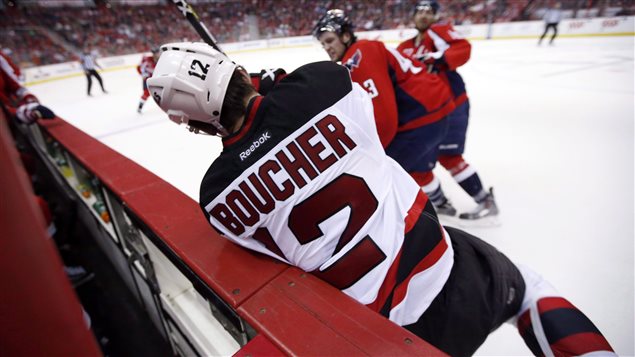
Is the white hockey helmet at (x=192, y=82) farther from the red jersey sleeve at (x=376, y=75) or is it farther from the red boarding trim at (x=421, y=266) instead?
the red jersey sleeve at (x=376, y=75)

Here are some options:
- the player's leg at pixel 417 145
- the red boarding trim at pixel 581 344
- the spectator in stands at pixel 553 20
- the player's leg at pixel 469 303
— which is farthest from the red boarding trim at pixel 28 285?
the spectator in stands at pixel 553 20

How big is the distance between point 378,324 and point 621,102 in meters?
4.74

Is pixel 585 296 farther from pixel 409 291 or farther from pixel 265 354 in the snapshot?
pixel 265 354

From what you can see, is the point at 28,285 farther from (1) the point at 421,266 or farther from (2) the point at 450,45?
(2) the point at 450,45

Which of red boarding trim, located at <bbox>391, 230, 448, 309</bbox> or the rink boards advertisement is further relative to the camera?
the rink boards advertisement

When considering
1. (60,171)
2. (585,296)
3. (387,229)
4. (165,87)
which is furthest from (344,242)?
(60,171)

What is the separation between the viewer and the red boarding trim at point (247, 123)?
2.57 feet

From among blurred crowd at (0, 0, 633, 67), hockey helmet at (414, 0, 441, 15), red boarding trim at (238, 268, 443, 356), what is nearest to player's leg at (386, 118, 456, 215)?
hockey helmet at (414, 0, 441, 15)

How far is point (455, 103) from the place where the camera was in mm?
2053

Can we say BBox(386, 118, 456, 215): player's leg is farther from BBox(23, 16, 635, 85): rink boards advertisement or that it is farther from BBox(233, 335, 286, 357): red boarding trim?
BBox(23, 16, 635, 85): rink boards advertisement

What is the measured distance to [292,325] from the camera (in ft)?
1.98

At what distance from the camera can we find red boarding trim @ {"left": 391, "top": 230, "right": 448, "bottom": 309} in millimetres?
808

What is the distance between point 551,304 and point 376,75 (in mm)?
1040

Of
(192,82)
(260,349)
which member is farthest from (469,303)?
(192,82)
